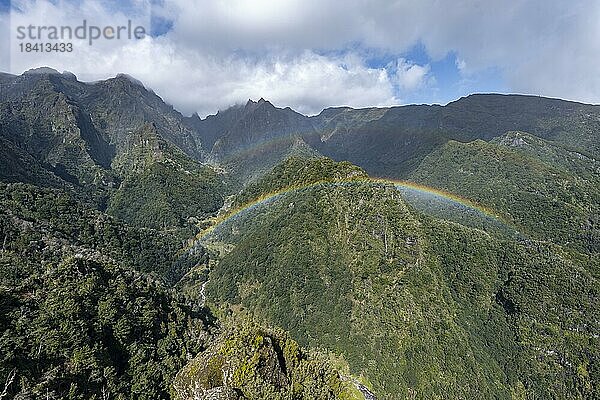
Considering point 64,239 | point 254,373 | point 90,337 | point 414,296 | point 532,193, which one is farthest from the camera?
point 532,193

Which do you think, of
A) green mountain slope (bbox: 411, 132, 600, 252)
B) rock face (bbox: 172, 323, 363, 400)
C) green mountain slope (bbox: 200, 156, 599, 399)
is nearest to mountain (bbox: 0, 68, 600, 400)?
rock face (bbox: 172, 323, 363, 400)

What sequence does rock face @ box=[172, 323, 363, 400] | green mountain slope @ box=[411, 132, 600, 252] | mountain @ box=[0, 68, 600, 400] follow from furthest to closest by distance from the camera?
green mountain slope @ box=[411, 132, 600, 252] → mountain @ box=[0, 68, 600, 400] → rock face @ box=[172, 323, 363, 400]

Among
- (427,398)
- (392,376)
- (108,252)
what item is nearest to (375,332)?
(392,376)

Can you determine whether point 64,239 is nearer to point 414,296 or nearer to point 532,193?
point 414,296

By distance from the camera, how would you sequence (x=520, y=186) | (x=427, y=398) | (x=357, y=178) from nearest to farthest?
(x=427, y=398) → (x=357, y=178) → (x=520, y=186)

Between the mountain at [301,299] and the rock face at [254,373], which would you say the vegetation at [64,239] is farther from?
the rock face at [254,373]

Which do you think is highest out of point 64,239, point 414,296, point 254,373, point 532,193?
point 532,193

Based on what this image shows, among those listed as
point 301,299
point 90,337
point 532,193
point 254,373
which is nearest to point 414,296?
point 301,299

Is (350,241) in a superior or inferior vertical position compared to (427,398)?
superior

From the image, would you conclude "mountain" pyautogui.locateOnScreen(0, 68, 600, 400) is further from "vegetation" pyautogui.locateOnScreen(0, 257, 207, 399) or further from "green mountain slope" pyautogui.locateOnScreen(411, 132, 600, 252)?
"green mountain slope" pyautogui.locateOnScreen(411, 132, 600, 252)

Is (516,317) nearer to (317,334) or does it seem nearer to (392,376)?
(392,376)

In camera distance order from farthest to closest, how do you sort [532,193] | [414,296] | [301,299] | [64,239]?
[532,193]
[301,299]
[414,296]
[64,239]
